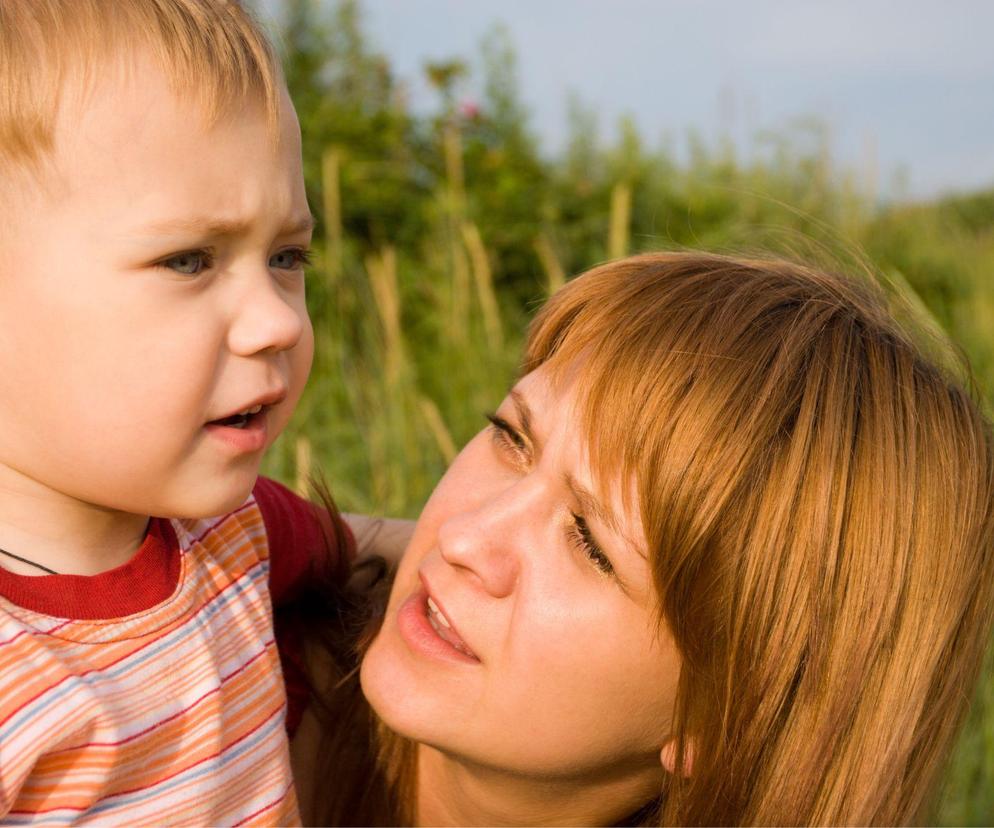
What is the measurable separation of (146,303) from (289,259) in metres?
Result: 0.27

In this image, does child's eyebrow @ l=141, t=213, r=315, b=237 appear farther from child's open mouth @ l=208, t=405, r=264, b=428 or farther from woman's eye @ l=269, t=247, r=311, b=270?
child's open mouth @ l=208, t=405, r=264, b=428

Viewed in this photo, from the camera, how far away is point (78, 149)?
1.46 metres

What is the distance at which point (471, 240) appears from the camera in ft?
14.4

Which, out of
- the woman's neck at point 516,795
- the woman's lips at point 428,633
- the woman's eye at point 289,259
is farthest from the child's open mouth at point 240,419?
the woman's neck at point 516,795

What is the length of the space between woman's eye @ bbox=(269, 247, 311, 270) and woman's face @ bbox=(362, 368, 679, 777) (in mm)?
526

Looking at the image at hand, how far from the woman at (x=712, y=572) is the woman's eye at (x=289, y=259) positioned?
0.53 meters

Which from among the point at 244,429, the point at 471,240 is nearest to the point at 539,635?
the point at 244,429

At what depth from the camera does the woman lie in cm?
197

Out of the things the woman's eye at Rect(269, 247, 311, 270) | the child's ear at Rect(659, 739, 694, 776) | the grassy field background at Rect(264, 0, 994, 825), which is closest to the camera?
the woman's eye at Rect(269, 247, 311, 270)

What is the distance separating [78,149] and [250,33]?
13.3 inches

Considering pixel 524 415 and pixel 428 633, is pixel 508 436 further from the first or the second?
pixel 428 633

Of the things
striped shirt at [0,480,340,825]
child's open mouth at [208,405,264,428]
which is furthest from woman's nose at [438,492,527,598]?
child's open mouth at [208,405,264,428]

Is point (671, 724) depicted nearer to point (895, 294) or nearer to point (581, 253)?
point (895, 294)

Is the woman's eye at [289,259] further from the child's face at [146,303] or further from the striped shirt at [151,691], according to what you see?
the striped shirt at [151,691]
